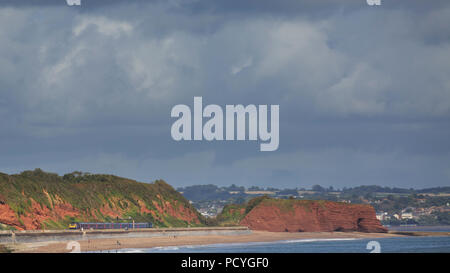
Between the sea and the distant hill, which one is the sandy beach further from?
the distant hill

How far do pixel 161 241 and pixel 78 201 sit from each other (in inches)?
995

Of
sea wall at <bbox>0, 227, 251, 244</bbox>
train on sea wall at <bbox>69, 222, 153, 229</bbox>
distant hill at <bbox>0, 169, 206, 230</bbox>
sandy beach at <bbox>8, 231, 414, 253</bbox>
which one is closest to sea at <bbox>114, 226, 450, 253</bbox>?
sandy beach at <bbox>8, 231, 414, 253</bbox>

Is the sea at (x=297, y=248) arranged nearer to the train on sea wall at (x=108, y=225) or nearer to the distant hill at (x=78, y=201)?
the train on sea wall at (x=108, y=225)

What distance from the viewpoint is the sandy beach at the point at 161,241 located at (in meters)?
115

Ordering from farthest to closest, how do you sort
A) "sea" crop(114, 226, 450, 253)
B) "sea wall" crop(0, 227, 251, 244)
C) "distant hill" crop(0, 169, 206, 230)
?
"distant hill" crop(0, 169, 206, 230)
"sea" crop(114, 226, 450, 253)
"sea wall" crop(0, 227, 251, 244)

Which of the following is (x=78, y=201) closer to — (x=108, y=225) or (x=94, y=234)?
(x=108, y=225)

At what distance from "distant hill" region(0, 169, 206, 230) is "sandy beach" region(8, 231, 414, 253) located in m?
14.8

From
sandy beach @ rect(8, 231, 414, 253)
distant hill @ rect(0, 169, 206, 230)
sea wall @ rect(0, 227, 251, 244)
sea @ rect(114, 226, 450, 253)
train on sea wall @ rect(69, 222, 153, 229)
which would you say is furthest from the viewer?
train on sea wall @ rect(69, 222, 153, 229)

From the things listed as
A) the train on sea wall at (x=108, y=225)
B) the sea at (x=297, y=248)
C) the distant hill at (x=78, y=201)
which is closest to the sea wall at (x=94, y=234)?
the train on sea wall at (x=108, y=225)

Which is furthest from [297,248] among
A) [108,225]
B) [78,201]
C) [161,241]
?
[78,201]

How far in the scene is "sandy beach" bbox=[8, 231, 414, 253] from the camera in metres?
115

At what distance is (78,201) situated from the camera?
163 m

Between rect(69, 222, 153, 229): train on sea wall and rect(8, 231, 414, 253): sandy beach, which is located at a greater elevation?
rect(69, 222, 153, 229): train on sea wall
